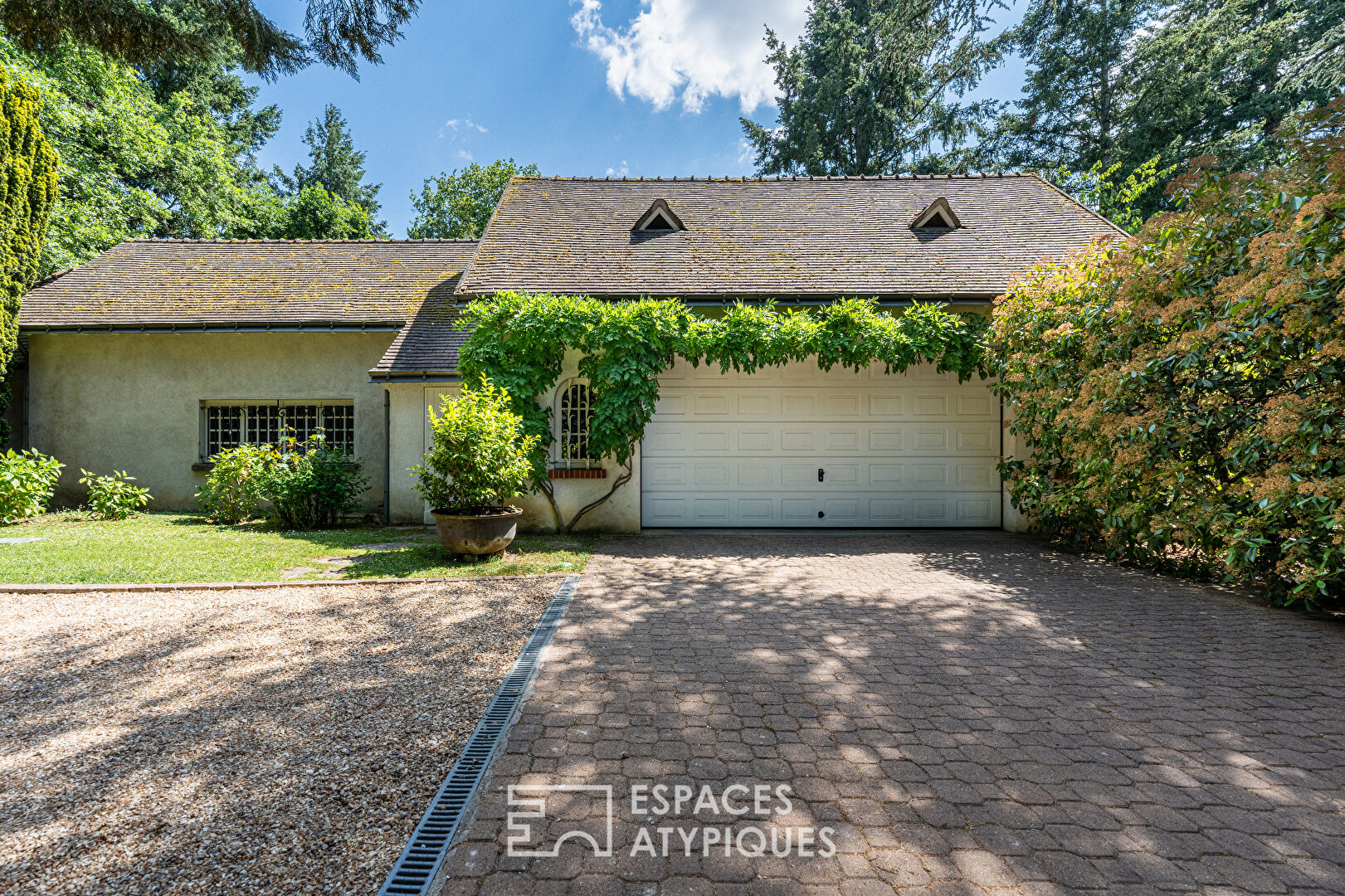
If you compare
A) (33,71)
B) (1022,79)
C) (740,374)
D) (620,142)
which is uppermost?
(1022,79)

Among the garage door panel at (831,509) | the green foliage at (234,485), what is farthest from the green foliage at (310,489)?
the garage door panel at (831,509)

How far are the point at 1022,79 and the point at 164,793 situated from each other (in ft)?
101

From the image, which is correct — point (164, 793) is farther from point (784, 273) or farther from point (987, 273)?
point (987, 273)

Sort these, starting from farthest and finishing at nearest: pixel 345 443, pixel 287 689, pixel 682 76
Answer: pixel 682 76, pixel 345 443, pixel 287 689

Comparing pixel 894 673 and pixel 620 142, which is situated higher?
pixel 620 142

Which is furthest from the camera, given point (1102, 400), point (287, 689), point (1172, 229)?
point (1102, 400)

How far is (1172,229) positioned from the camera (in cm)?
A: 584

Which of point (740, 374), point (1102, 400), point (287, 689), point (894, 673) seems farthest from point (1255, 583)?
point (287, 689)

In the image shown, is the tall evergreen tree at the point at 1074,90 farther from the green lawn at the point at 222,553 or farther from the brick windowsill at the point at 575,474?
the green lawn at the point at 222,553

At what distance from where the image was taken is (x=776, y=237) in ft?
36.9

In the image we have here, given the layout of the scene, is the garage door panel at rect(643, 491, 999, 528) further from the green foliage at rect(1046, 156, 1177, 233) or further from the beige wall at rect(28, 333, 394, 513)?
the green foliage at rect(1046, 156, 1177, 233)

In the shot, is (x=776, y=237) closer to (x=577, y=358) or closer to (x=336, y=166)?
(x=577, y=358)

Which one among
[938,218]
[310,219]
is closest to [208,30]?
[938,218]

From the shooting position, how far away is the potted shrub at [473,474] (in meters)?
6.73
